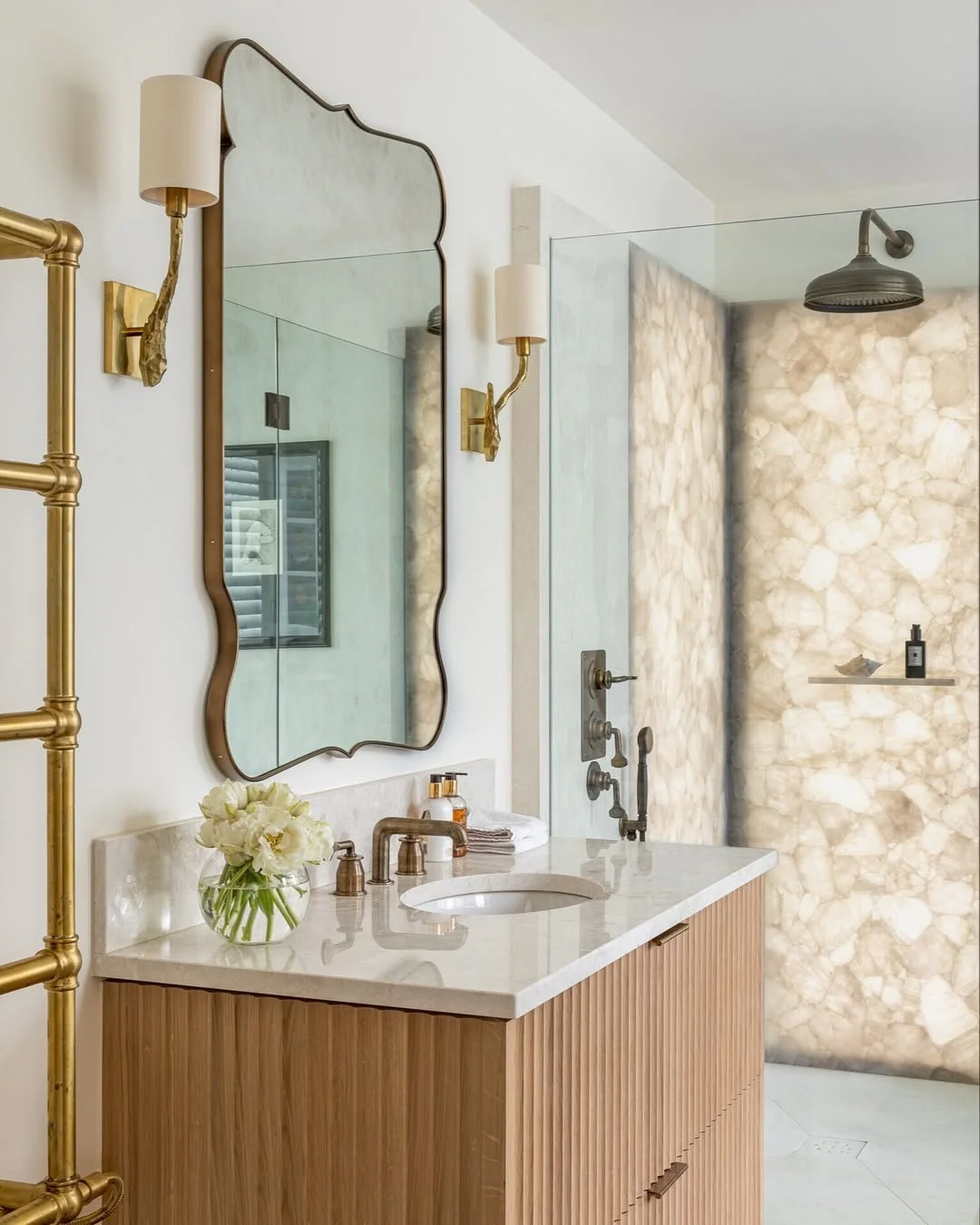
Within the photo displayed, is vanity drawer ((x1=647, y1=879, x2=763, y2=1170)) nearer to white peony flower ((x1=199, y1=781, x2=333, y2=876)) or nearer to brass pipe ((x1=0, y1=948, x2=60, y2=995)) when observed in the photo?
white peony flower ((x1=199, y1=781, x2=333, y2=876))

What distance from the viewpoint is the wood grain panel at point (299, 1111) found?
1.64 meters

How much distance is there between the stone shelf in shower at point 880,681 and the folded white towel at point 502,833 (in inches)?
26.8

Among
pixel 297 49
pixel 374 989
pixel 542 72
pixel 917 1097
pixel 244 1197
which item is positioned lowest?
pixel 917 1097

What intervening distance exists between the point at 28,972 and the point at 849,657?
186 cm

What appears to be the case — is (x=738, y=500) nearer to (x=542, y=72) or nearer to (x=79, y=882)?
(x=542, y=72)

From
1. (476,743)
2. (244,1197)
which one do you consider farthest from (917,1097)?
(244,1197)

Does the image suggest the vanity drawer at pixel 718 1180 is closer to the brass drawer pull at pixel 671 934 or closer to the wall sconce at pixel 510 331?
the brass drawer pull at pixel 671 934

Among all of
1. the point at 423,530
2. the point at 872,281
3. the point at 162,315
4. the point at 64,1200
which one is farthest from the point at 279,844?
the point at 872,281

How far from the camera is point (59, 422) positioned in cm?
162

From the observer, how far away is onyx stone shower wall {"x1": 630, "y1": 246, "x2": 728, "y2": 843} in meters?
3.00

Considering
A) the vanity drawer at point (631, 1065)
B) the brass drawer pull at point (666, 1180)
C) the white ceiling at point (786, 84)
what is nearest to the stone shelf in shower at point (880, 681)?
the vanity drawer at point (631, 1065)

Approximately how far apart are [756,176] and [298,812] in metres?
2.80

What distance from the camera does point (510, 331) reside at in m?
2.78

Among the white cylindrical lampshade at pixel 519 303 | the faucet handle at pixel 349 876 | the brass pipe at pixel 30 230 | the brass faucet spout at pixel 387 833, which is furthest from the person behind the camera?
the white cylindrical lampshade at pixel 519 303
